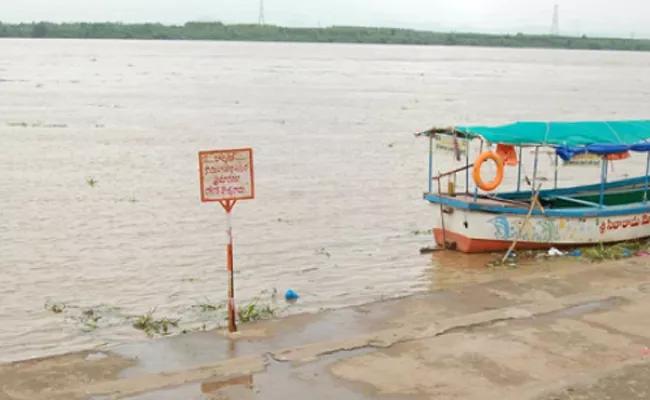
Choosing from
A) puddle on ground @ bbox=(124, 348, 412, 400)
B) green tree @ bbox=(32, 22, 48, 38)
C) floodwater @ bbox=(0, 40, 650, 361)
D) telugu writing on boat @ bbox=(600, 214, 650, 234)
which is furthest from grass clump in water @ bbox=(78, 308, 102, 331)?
green tree @ bbox=(32, 22, 48, 38)

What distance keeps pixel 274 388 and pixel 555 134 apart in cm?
770

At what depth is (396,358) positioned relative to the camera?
766cm

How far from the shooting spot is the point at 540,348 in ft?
26.0

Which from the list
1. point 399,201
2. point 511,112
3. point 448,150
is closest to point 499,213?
point 448,150

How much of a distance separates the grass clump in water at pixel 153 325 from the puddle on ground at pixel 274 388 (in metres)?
2.44

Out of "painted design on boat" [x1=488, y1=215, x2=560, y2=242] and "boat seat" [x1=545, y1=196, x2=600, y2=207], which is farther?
"boat seat" [x1=545, y1=196, x2=600, y2=207]

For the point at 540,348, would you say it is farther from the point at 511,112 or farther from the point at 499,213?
the point at 511,112

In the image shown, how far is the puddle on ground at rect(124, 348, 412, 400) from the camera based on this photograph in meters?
6.78

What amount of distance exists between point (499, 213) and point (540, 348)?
502 cm

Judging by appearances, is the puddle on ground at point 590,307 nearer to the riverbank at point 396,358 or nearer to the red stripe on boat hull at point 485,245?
the riverbank at point 396,358

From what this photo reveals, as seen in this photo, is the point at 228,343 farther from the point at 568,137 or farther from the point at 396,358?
the point at 568,137

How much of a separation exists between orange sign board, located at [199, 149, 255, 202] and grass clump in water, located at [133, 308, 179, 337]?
2.19 meters

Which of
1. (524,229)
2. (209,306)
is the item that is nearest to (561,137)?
(524,229)

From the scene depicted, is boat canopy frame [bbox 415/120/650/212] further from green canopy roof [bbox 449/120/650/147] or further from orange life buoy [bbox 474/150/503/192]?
orange life buoy [bbox 474/150/503/192]
